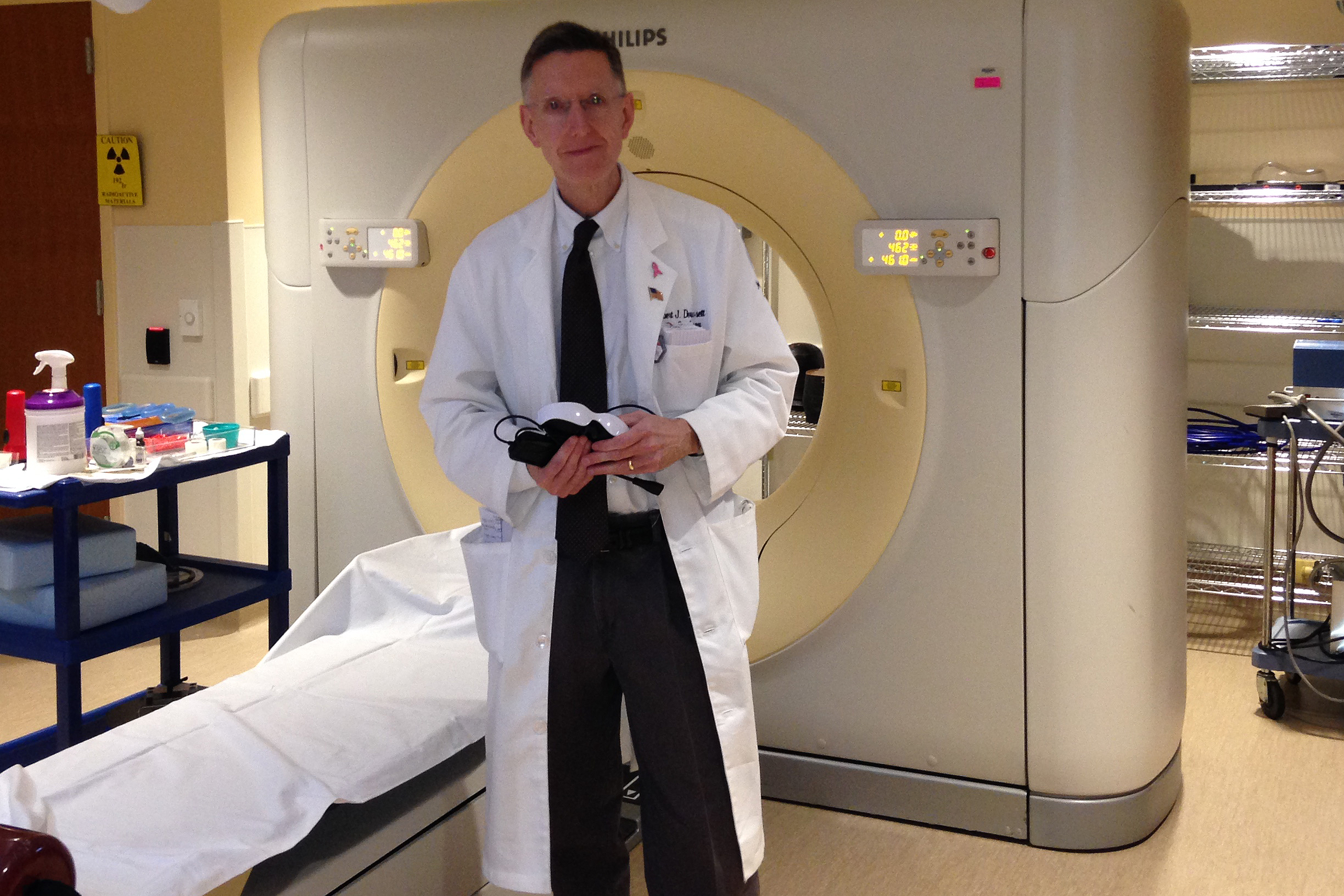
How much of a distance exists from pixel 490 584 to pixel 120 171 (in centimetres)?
271

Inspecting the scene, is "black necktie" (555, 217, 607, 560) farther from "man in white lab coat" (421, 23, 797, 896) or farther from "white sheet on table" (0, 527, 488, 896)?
"white sheet on table" (0, 527, 488, 896)

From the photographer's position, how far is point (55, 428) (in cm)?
238

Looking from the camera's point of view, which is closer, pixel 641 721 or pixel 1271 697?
pixel 641 721

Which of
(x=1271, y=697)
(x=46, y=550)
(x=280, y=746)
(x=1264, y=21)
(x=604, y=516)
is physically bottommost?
(x=1271, y=697)

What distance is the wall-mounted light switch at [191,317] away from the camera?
3.88m

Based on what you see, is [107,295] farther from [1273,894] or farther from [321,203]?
[1273,894]

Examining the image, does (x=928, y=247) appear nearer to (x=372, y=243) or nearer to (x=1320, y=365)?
(x=1320, y=365)

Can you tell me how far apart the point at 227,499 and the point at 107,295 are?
0.77 meters

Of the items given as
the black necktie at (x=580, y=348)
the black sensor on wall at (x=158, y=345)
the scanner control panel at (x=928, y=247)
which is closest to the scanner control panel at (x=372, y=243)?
the scanner control panel at (x=928, y=247)

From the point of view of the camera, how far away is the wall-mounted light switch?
388 centimetres

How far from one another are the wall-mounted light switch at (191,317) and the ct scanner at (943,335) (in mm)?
1308

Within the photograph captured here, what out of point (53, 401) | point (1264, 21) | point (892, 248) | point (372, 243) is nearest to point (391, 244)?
point (372, 243)

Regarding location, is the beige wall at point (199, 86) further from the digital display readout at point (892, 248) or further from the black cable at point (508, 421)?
the black cable at point (508, 421)

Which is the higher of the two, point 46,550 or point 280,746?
point 46,550
